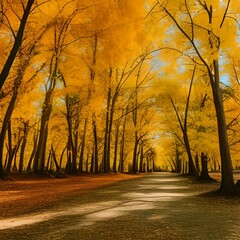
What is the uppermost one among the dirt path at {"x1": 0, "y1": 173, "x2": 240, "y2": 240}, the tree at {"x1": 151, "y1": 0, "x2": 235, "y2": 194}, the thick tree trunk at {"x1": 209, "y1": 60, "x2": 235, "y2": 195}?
the tree at {"x1": 151, "y1": 0, "x2": 235, "y2": 194}

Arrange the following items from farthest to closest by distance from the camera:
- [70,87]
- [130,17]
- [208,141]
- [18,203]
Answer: [208,141] → [70,87] → [130,17] → [18,203]

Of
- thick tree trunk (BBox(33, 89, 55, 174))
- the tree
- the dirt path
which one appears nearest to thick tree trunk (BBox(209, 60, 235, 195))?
the tree

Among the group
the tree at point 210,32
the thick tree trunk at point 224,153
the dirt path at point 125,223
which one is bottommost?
the dirt path at point 125,223

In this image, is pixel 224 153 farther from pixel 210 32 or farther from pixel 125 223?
pixel 125 223

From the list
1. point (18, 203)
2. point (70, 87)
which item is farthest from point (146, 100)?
point (18, 203)

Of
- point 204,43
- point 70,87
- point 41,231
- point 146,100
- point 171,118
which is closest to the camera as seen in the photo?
point 41,231

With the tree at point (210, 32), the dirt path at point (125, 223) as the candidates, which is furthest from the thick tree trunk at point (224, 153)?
the dirt path at point (125, 223)

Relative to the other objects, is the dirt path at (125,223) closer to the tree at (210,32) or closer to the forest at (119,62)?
the tree at (210,32)

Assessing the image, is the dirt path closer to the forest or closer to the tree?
the tree

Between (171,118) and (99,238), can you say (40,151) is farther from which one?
(99,238)

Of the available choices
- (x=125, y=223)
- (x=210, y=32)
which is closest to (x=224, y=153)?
(x=210, y=32)

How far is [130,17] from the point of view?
1345 centimetres

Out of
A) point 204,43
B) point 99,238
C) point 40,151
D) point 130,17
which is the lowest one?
point 99,238

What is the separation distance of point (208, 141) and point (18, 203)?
1636cm
